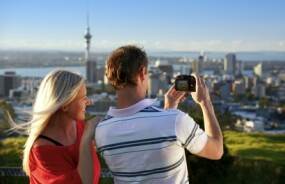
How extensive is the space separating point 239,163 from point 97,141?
8.90 meters

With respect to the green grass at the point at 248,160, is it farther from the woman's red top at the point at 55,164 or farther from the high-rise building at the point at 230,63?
the high-rise building at the point at 230,63

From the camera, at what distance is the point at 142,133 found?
4.84 feet

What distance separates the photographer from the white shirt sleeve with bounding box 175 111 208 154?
1452 millimetres

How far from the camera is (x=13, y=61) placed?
62.9 metres

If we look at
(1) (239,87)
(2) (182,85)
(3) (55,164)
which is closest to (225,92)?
(1) (239,87)

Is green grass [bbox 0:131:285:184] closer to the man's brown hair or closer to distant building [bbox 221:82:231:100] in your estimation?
the man's brown hair

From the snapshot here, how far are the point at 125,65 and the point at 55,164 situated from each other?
0.43 meters

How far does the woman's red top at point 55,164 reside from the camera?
5.25ft

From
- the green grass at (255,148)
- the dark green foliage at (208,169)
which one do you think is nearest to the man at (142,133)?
the dark green foliage at (208,169)

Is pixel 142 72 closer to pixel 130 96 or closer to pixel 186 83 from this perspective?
pixel 130 96

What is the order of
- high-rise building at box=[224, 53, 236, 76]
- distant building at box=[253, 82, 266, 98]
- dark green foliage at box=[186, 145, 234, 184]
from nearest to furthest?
dark green foliage at box=[186, 145, 234, 184], distant building at box=[253, 82, 266, 98], high-rise building at box=[224, 53, 236, 76]

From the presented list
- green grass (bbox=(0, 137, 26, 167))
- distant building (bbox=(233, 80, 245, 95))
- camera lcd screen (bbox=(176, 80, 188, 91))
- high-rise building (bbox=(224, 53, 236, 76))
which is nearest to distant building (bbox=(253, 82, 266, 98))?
distant building (bbox=(233, 80, 245, 95))

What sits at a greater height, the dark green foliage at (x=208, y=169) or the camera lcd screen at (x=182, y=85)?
the camera lcd screen at (x=182, y=85)

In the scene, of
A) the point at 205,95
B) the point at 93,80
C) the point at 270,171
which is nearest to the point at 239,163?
the point at 270,171
